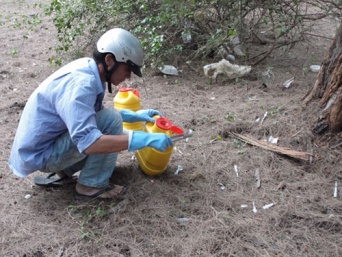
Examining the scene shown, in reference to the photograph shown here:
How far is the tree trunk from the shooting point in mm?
3199

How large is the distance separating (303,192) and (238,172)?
52 cm

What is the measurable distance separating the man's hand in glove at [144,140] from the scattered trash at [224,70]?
8.35ft

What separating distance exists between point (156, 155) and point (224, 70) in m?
2.36

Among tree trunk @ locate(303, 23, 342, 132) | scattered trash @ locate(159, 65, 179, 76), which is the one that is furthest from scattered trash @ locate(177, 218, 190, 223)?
scattered trash @ locate(159, 65, 179, 76)

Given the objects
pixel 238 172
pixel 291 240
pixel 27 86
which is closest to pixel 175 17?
pixel 27 86

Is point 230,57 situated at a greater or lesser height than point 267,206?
lesser

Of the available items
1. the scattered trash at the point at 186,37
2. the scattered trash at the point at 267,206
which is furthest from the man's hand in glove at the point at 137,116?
the scattered trash at the point at 186,37

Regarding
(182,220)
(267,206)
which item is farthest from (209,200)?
(267,206)

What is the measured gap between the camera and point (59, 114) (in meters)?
2.34

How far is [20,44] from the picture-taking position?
6.50 metres

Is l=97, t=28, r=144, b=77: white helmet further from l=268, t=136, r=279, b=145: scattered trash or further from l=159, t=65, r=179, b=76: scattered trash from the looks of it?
l=159, t=65, r=179, b=76: scattered trash

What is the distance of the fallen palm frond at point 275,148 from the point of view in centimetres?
315

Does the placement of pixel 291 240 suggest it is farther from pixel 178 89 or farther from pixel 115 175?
pixel 178 89

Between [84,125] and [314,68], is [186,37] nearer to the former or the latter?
[314,68]
